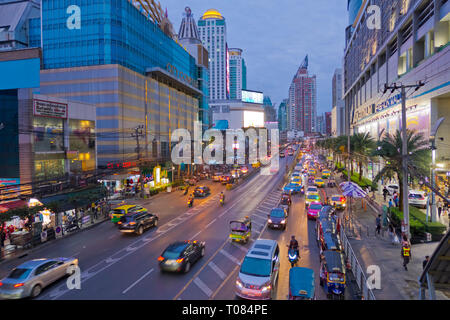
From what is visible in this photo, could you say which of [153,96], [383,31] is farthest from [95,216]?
[383,31]

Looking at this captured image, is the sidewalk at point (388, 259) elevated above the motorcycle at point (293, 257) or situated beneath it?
situated beneath

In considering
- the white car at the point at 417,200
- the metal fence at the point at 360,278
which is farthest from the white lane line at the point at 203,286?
the white car at the point at 417,200

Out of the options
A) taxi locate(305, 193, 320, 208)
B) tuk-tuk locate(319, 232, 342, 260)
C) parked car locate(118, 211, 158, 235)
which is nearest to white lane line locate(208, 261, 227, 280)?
tuk-tuk locate(319, 232, 342, 260)

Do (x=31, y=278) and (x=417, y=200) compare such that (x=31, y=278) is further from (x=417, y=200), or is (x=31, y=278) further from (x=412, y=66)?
(x=412, y=66)

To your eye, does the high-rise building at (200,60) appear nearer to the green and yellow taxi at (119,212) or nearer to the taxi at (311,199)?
the taxi at (311,199)

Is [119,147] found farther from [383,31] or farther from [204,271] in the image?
[383,31]

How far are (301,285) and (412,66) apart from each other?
41961 millimetres

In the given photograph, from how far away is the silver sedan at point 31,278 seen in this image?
12875mm

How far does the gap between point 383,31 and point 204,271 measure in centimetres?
6075

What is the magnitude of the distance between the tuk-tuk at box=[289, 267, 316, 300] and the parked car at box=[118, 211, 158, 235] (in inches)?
571

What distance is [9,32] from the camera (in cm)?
6156

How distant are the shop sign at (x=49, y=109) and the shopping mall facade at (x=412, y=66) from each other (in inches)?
1376

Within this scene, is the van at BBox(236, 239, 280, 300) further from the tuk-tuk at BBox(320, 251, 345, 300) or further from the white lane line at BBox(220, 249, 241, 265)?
the white lane line at BBox(220, 249, 241, 265)

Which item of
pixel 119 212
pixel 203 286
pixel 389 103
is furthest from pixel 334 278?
pixel 389 103
